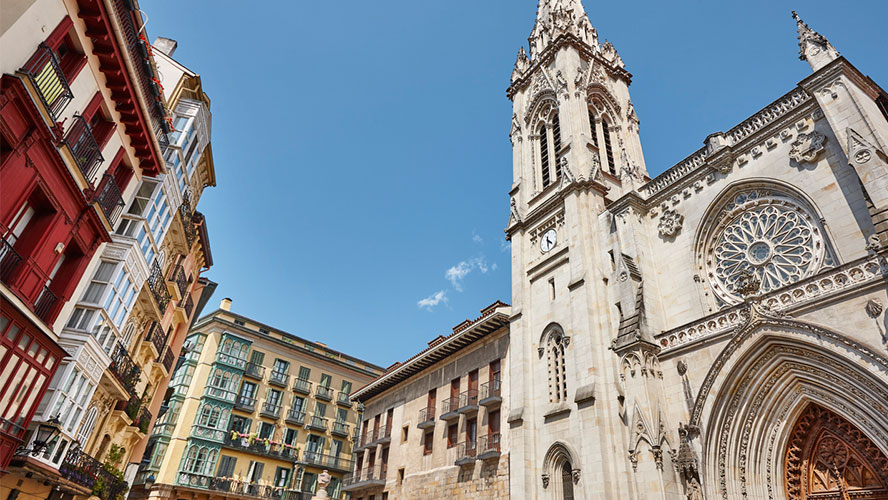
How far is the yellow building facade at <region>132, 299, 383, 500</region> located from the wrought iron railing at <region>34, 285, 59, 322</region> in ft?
75.4

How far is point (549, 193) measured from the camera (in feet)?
85.3

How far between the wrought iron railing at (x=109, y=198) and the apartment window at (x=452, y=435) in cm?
1820

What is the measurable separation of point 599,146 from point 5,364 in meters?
25.1

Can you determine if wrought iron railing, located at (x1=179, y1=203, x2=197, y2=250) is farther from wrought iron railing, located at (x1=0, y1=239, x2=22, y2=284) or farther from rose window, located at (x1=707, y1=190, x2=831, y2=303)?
rose window, located at (x1=707, y1=190, x2=831, y2=303)

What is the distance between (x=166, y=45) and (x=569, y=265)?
73.1ft

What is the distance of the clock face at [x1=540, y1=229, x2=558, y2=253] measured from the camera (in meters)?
24.0

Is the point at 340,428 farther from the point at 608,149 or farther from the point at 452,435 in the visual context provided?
the point at 608,149

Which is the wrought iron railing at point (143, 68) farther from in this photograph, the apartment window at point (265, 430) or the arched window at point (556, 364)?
the apartment window at point (265, 430)

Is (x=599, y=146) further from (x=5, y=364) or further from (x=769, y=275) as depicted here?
(x=5, y=364)

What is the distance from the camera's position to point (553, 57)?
29.4m

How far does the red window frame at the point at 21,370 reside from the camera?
1135cm

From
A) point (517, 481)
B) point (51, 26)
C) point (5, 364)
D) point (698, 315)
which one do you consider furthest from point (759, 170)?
point (5, 364)

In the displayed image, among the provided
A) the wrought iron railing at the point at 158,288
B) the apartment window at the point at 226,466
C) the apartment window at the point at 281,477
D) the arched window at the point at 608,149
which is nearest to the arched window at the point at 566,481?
the arched window at the point at 608,149

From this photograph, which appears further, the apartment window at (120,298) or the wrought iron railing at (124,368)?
the wrought iron railing at (124,368)
